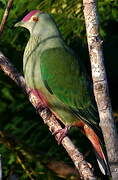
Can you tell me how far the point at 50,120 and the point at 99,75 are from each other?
0.86 meters

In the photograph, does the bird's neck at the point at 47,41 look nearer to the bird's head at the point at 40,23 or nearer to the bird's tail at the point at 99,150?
the bird's head at the point at 40,23

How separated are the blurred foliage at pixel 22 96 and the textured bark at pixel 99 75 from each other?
147cm

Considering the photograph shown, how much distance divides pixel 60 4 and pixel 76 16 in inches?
5.3

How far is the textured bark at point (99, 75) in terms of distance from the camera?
2336 millimetres

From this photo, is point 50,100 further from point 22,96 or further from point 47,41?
point 22,96

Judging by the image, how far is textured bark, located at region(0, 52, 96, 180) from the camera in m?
2.69

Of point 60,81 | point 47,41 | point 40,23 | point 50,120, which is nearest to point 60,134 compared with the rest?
point 50,120

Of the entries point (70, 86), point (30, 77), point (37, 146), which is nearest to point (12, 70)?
point (30, 77)

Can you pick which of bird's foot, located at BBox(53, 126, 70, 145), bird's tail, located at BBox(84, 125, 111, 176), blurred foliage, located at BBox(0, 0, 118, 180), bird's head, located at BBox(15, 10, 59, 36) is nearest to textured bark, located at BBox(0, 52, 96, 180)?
bird's foot, located at BBox(53, 126, 70, 145)

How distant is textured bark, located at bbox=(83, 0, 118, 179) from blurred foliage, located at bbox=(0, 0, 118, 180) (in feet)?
4.81

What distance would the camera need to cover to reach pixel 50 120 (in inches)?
125

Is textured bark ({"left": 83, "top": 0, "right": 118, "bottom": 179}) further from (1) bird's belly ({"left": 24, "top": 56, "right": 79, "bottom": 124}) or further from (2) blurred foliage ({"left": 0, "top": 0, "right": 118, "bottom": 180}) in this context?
(2) blurred foliage ({"left": 0, "top": 0, "right": 118, "bottom": 180})

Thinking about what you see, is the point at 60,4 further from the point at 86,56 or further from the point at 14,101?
the point at 14,101

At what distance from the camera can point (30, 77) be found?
131 inches
